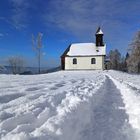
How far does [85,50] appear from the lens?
60281mm

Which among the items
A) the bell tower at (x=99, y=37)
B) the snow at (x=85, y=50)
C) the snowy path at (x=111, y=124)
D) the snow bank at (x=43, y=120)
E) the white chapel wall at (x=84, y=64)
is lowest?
the snowy path at (x=111, y=124)

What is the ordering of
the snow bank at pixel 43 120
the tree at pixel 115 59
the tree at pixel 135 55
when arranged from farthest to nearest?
the tree at pixel 115 59 → the tree at pixel 135 55 → the snow bank at pixel 43 120

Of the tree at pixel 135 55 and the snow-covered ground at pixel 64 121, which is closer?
the snow-covered ground at pixel 64 121

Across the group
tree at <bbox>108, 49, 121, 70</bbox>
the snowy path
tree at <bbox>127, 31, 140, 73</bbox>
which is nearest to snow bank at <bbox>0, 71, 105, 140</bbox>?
the snowy path

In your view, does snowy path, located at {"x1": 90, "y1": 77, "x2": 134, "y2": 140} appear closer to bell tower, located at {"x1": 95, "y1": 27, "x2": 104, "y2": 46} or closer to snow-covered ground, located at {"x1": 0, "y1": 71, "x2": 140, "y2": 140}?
snow-covered ground, located at {"x1": 0, "y1": 71, "x2": 140, "y2": 140}

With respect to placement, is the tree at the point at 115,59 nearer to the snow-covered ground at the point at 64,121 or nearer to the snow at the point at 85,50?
the snow at the point at 85,50

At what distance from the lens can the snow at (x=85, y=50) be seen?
2324 inches

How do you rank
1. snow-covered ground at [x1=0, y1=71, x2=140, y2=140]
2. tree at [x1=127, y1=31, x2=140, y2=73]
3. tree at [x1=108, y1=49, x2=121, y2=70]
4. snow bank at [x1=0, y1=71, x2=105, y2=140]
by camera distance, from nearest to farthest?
snow bank at [x1=0, y1=71, x2=105, y2=140] → snow-covered ground at [x1=0, y1=71, x2=140, y2=140] → tree at [x1=127, y1=31, x2=140, y2=73] → tree at [x1=108, y1=49, x2=121, y2=70]

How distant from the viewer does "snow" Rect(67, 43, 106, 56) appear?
59031mm

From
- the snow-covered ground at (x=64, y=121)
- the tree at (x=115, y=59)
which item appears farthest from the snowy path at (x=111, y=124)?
the tree at (x=115, y=59)

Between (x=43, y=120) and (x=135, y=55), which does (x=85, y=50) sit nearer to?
(x=135, y=55)

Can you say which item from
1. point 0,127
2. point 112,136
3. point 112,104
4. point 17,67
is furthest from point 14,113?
point 17,67

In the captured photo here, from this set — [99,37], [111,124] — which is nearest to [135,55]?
[99,37]

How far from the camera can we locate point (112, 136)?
5020mm
